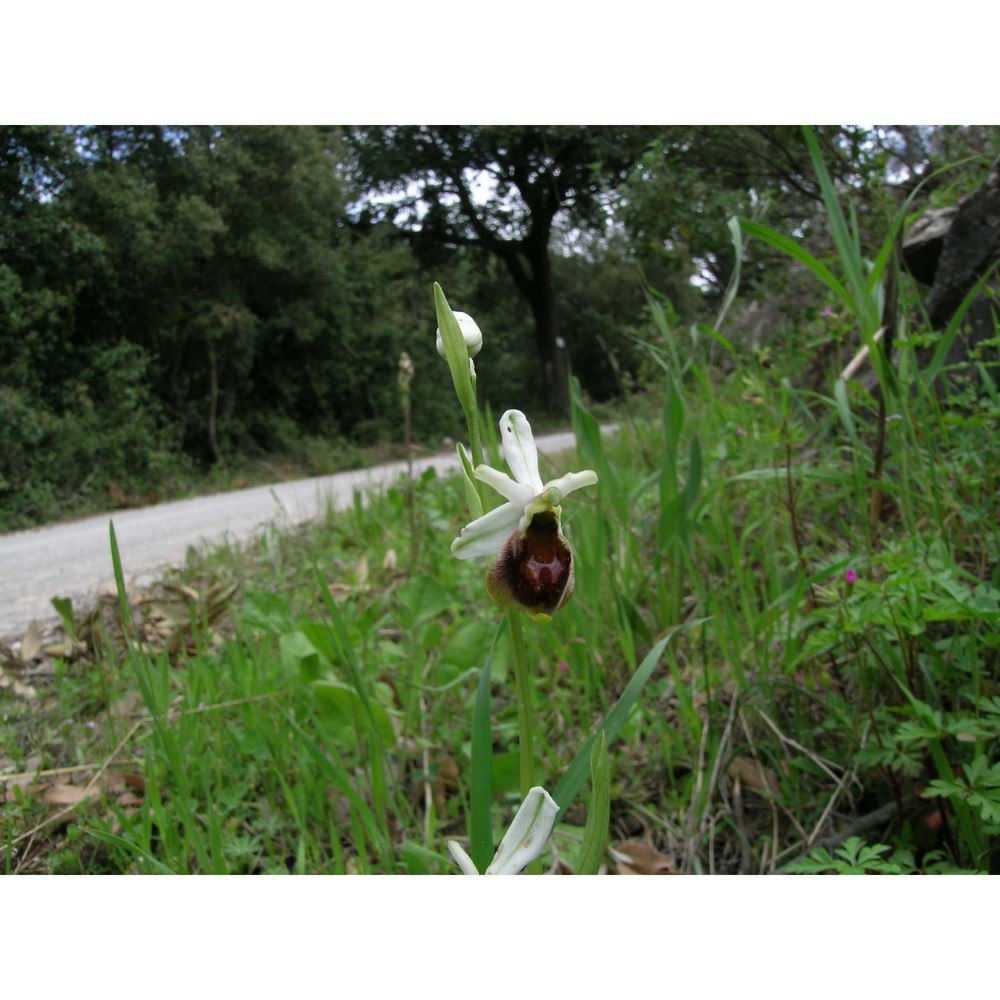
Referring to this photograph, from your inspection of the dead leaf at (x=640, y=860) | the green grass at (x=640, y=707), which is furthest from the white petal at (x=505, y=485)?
the dead leaf at (x=640, y=860)

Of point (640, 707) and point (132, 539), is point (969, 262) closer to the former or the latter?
point (640, 707)

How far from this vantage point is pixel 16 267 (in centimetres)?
110

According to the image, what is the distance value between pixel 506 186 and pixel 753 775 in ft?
4.73

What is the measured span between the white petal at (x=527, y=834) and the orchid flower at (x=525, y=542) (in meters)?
0.11

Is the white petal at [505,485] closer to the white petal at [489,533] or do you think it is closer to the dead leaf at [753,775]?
the white petal at [489,533]

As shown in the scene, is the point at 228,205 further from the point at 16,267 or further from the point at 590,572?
the point at 590,572

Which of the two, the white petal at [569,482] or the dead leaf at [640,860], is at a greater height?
the white petal at [569,482]

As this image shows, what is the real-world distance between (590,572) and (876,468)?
420mm

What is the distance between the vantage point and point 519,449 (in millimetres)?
528

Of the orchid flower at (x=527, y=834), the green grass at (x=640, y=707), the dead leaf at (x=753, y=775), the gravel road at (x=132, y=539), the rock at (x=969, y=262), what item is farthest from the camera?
A: the rock at (x=969, y=262)

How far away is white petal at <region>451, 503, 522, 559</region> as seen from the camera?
19.2 inches

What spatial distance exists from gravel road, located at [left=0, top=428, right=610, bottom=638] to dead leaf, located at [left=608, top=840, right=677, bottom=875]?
2.61 ft

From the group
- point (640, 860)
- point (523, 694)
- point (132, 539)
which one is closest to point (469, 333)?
point (523, 694)

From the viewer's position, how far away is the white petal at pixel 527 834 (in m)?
0.46
